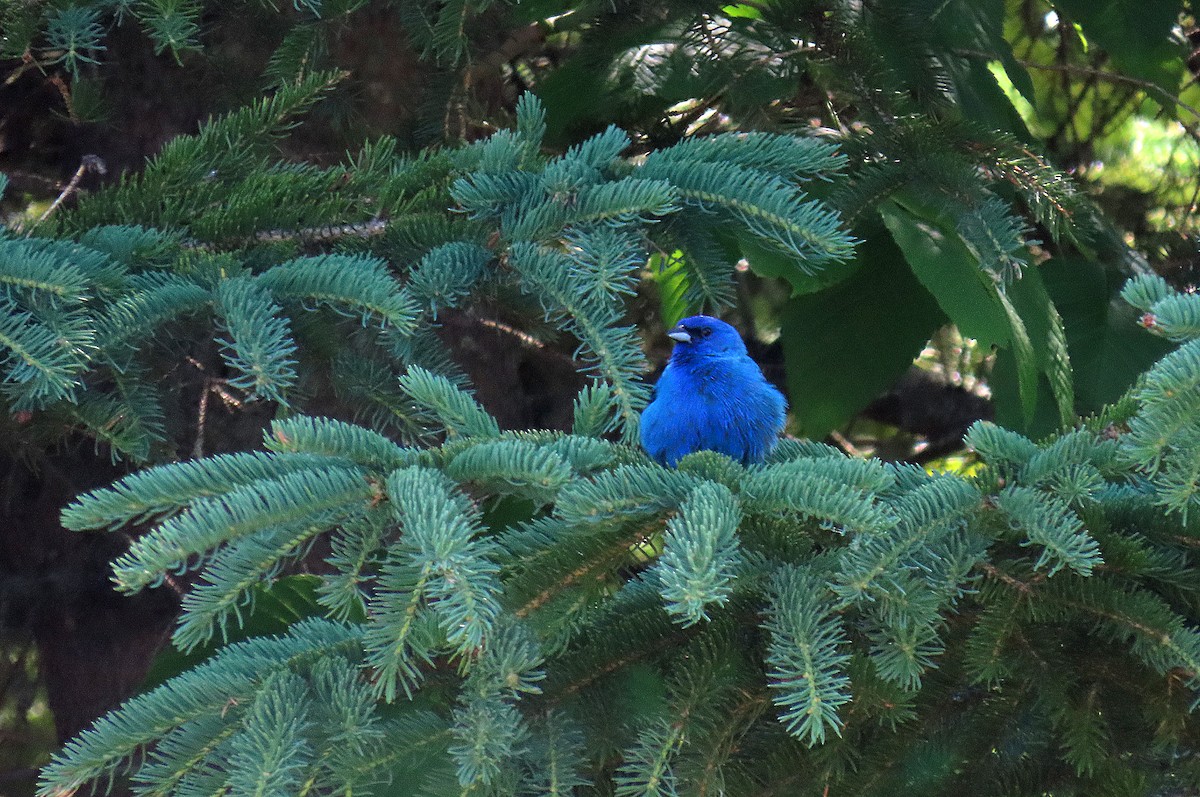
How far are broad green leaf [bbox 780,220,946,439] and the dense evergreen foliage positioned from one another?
90 cm

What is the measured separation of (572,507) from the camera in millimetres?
1585

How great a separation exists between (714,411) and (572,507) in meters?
2.06

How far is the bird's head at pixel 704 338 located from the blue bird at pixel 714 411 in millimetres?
→ 11

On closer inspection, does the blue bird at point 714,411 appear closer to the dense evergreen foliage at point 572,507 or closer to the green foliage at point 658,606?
the dense evergreen foliage at point 572,507

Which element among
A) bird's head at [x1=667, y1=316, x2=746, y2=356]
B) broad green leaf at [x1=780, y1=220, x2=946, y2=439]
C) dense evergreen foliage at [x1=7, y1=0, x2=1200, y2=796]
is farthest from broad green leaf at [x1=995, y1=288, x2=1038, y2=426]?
bird's head at [x1=667, y1=316, x2=746, y2=356]

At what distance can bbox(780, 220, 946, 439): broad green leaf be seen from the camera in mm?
4070

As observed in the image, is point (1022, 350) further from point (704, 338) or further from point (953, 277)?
point (704, 338)

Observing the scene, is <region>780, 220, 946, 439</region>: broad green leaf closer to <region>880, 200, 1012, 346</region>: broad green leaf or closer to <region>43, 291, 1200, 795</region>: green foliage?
<region>880, 200, 1012, 346</region>: broad green leaf

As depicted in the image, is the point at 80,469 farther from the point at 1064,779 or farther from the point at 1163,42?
the point at 1163,42

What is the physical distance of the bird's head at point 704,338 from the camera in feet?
12.9

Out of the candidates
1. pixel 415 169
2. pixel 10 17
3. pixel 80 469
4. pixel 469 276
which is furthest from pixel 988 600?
→ pixel 80 469

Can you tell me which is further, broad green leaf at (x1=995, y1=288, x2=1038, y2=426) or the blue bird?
the blue bird

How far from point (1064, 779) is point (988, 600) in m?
0.39

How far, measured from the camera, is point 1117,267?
4.26 meters
